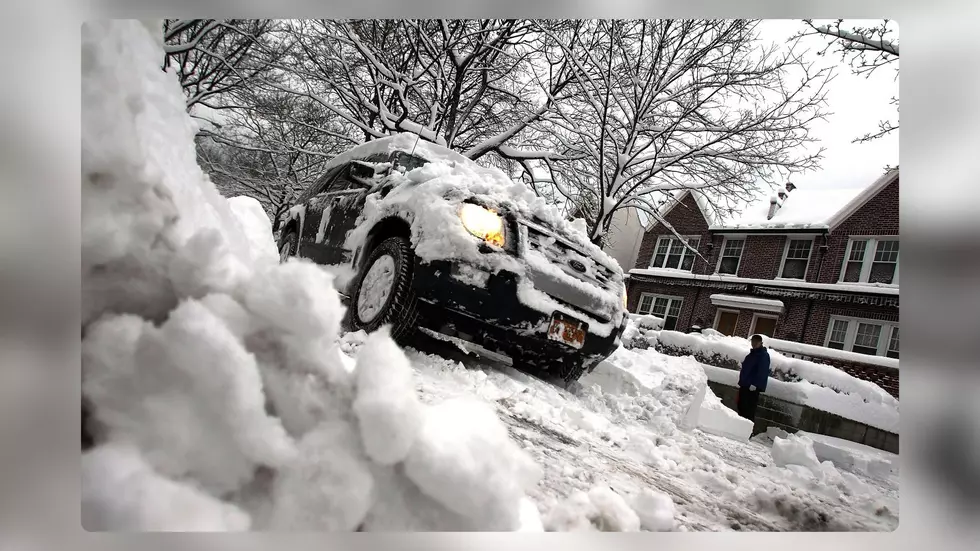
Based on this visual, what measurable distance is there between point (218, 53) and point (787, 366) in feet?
10.6

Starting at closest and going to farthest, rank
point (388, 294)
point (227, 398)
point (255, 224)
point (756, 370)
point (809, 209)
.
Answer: point (227, 398) → point (255, 224) → point (388, 294) → point (756, 370) → point (809, 209)

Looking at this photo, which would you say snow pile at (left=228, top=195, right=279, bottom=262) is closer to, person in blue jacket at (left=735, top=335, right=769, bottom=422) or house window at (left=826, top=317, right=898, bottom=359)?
person in blue jacket at (left=735, top=335, right=769, bottom=422)

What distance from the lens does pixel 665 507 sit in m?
2.07

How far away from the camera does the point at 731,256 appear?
2.87 meters

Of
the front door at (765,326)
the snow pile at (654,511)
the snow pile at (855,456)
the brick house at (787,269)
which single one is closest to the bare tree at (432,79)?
the brick house at (787,269)

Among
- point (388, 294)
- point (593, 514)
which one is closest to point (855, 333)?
point (593, 514)

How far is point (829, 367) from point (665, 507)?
4.08ft

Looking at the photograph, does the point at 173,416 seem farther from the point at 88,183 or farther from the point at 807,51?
the point at 807,51

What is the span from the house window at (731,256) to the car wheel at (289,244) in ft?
7.46

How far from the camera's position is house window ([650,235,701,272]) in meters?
2.91

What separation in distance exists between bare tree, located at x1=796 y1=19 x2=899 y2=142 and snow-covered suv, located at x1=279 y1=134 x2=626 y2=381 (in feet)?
5.19

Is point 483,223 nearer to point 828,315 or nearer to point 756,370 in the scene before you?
point 756,370

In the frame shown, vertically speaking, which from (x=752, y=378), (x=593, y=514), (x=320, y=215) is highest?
(x=320, y=215)
